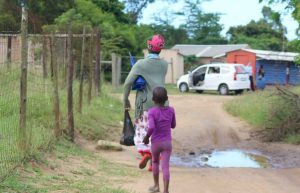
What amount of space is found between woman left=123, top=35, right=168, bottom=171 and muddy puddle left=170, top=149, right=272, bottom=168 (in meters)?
1.88

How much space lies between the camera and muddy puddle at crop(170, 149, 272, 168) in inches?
412

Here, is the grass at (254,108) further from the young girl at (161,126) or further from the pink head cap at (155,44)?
the young girl at (161,126)

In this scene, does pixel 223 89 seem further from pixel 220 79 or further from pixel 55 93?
pixel 55 93

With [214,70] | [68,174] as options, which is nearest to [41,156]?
[68,174]

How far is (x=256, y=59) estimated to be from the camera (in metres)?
37.7

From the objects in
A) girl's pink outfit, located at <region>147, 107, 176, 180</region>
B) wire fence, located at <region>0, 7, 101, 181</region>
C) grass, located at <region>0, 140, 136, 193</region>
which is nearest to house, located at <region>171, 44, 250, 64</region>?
wire fence, located at <region>0, 7, 101, 181</region>

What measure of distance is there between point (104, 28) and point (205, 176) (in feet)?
77.0

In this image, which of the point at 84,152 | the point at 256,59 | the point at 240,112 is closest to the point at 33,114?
the point at 84,152

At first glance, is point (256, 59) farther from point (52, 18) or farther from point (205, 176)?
point (205, 176)

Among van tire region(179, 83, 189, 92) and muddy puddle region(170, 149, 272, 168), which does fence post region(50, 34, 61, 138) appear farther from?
van tire region(179, 83, 189, 92)

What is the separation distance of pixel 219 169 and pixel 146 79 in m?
2.18

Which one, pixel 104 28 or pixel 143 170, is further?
pixel 104 28

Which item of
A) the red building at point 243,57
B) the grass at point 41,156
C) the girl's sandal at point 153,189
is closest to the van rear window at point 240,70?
the red building at point 243,57

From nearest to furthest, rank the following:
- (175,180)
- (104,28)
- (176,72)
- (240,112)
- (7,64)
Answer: (7,64) → (175,180) → (240,112) → (104,28) → (176,72)
